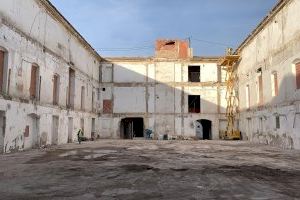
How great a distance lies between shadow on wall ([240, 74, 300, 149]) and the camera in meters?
17.5

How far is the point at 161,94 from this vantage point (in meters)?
32.9

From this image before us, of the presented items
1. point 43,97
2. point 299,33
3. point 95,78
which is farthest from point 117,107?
point 299,33

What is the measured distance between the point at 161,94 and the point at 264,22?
13.9 meters

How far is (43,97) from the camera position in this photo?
1884 cm

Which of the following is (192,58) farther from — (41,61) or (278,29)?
(41,61)

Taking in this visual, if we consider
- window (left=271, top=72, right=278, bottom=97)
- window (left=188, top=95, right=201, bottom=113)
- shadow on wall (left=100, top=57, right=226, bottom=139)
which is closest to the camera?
window (left=271, top=72, right=278, bottom=97)

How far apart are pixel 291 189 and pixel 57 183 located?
5022 mm

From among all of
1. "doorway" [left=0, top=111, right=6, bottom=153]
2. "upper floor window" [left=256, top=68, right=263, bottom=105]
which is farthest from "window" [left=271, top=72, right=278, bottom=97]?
"doorway" [left=0, top=111, right=6, bottom=153]

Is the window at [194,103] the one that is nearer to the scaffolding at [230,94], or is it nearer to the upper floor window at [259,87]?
the scaffolding at [230,94]

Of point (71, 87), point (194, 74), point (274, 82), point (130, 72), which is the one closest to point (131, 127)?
point (130, 72)

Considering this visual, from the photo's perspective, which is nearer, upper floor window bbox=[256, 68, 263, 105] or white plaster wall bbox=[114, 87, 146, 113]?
upper floor window bbox=[256, 68, 263, 105]

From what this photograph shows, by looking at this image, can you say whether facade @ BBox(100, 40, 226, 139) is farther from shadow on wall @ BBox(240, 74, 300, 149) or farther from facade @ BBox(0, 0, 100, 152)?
shadow on wall @ BBox(240, 74, 300, 149)

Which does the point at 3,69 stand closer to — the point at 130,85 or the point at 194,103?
the point at 130,85

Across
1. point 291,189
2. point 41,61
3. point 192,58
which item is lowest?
point 291,189
